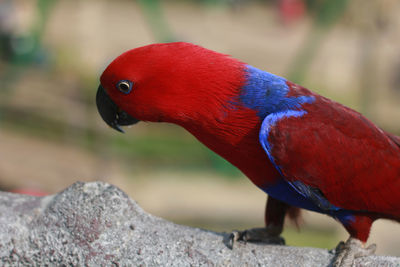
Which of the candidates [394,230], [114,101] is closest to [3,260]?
[114,101]

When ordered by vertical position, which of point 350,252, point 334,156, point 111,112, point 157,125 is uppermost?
point 334,156

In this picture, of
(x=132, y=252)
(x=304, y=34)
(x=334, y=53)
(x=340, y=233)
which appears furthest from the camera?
(x=304, y=34)

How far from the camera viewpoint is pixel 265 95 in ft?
6.69

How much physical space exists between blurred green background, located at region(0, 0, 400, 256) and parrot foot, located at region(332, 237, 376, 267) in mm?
1047

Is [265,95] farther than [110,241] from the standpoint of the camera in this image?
Yes

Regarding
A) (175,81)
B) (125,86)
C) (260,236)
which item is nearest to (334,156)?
(260,236)

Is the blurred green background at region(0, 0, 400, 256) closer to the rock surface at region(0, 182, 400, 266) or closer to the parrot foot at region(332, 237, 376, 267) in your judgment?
the parrot foot at region(332, 237, 376, 267)

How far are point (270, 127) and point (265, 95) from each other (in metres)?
0.16

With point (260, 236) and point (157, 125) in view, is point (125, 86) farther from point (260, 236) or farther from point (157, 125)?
point (157, 125)

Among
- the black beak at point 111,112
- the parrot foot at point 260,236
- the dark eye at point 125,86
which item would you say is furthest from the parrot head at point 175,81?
the parrot foot at point 260,236

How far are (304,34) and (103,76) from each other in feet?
37.6

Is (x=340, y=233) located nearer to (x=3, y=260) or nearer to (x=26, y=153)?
(x=26, y=153)

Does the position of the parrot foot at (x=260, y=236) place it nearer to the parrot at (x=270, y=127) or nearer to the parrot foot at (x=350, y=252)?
the parrot at (x=270, y=127)

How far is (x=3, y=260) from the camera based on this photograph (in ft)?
6.14
